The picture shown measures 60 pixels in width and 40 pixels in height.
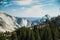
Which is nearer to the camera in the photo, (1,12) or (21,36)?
(21,36)

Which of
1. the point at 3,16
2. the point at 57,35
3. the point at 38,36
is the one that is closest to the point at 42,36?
the point at 38,36

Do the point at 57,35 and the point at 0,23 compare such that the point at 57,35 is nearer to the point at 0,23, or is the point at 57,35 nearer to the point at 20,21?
the point at 0,23

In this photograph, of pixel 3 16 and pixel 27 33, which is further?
pixel 3 16

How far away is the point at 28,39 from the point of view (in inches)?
1720

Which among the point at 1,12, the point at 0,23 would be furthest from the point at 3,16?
the point at 0,23

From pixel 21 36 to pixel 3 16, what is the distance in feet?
476

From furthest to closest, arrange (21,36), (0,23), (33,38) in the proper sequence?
(0,23) → (21,36) → (33,38)

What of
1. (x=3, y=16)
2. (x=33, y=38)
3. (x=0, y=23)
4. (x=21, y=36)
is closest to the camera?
(x=33, y=38)

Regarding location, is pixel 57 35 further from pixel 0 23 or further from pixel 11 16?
pixel 11 16

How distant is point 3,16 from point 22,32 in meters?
143

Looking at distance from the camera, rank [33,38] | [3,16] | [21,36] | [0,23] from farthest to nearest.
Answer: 1. [3,16]
2. [0,23]
3. [21,36]
4. [33,38]

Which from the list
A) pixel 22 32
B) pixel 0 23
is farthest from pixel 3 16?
pixel 22 32

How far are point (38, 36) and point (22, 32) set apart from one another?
17.0ft

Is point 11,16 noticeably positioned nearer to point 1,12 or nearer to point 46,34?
point 1,12
